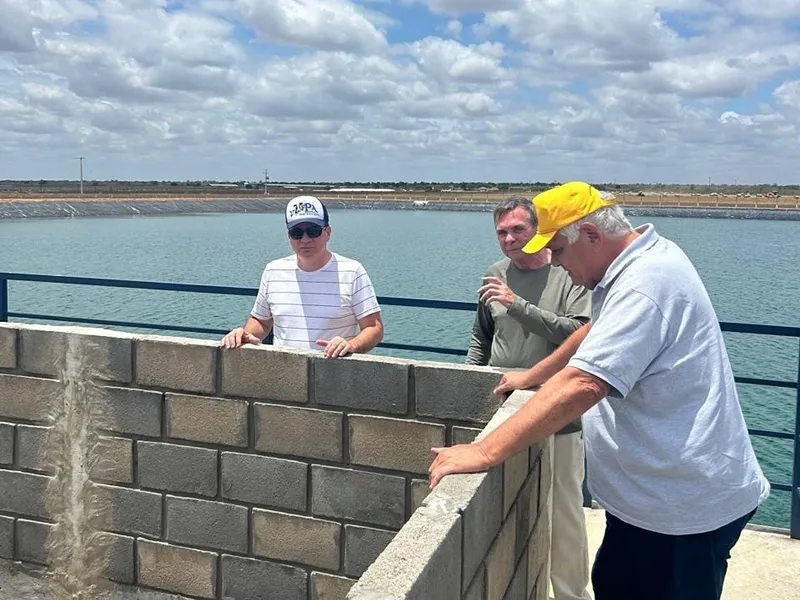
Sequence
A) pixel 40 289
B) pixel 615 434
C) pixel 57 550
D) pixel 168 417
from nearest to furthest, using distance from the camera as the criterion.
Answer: pixel 615 434
pixel 168 417
pixel 57 550
pixel 40 289

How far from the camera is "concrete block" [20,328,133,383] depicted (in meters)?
4.37

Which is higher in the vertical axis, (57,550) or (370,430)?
(370,430)

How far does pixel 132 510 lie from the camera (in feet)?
14.7

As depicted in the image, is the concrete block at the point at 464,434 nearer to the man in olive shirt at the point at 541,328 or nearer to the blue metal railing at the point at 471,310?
the man in olive shirt at the point at 541,328

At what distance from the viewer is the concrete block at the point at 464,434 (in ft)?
12.4

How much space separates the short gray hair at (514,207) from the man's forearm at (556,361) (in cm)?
68

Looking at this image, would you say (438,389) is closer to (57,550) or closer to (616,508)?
(616,508)

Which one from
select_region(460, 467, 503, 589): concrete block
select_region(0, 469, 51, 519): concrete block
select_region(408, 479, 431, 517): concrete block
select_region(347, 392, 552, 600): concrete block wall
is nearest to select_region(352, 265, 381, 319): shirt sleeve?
select_region(408, 479, 431, 517): concrete block

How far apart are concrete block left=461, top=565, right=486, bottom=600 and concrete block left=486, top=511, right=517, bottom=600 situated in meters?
0.04

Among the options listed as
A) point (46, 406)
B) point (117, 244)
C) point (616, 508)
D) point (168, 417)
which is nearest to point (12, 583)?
point (46, 406)

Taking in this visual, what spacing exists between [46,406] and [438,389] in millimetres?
2243

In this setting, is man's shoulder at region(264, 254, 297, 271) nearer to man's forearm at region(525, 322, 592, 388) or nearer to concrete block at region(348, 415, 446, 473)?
concrete block at region(348, 415, 446, 473)

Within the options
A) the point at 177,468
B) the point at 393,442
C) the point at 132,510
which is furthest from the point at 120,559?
the point at 393,442

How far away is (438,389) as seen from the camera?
3832 mm
